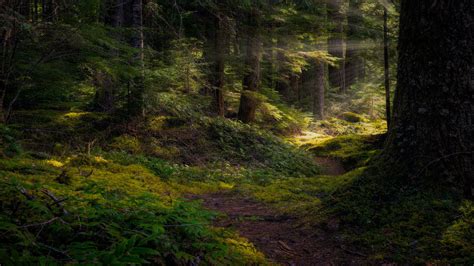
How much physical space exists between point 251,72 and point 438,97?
10365 millimetres

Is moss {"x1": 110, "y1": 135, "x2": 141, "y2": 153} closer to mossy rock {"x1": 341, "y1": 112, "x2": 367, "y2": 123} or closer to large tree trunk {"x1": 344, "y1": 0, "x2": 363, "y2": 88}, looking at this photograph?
large tree trunk {"x1": 344, "y1": 0, "x2": 363, "y2": 88}

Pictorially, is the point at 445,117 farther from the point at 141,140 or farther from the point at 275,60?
the point at 275,60

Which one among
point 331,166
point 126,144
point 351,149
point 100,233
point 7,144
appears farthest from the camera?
point 351,149

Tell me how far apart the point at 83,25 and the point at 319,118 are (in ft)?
61.3

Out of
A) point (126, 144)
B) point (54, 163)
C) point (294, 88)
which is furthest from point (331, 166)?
point (294, 88)

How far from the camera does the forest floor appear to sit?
10.8ft

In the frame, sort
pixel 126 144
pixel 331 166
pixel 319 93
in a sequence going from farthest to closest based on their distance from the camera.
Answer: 1. pixel 319 93
2. pixel 331 166
3. pixel 126 144

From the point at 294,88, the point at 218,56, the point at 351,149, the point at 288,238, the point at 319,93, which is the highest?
the point at 218,56

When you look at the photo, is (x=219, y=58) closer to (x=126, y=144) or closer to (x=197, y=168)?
(x=197, y=168)

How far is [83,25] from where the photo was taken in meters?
5.79

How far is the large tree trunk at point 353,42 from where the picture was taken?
68.2ft

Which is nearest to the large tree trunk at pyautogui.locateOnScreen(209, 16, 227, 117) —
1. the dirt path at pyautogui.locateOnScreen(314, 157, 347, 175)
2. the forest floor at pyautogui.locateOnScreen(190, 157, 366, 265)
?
the dirt path at pyautogui.locateOnScreen(314, 157, 347, 175)

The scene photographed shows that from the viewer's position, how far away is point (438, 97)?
364cm

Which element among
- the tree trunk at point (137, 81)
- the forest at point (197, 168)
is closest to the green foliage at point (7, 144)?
the forest at point (197, 168)
